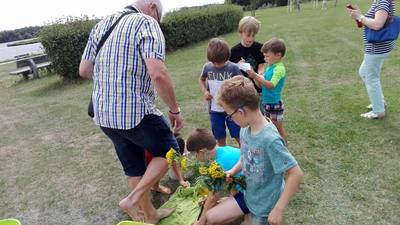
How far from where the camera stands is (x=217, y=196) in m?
2.88

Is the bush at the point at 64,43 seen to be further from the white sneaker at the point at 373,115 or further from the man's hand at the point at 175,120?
the man's hand at the point at 175,120

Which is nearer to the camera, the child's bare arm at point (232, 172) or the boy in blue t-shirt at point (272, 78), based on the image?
the child's bare arm at point (232, 172)

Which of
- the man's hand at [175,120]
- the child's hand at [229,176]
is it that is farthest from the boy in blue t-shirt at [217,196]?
the child's hand at [229,176]

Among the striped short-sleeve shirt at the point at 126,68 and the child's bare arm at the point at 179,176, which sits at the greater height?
the striped short-sleeve shirt at the point at 126,68

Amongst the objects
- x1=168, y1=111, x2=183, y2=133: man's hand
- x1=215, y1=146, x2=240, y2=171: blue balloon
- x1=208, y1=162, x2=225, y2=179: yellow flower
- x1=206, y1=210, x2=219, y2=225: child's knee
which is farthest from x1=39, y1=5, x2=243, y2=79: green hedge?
x1=208, y1=162, x2=225, y2=179: yellow flower

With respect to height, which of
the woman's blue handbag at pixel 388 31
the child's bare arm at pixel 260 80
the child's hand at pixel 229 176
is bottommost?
the child's hand at pixel 229 176

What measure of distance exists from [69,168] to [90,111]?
1.86 metres

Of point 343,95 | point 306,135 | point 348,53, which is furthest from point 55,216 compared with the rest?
point 348,53

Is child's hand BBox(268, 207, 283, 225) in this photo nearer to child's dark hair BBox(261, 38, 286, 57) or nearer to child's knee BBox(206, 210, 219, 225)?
child's knee BBox(206, 210, 219, 225)

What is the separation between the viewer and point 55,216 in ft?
11.6

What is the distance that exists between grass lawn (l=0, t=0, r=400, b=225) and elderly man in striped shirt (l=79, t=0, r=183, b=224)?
93 centimetres

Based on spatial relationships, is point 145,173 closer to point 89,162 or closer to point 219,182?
point 219,182

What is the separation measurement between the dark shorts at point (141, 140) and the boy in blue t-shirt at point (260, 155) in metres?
0.66

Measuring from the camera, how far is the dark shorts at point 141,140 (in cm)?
267
